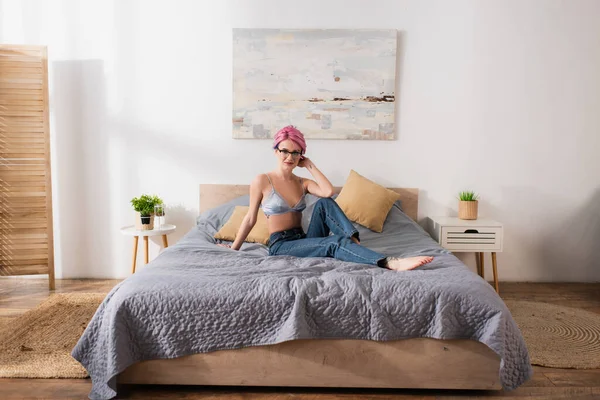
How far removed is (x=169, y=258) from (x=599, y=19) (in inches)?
141

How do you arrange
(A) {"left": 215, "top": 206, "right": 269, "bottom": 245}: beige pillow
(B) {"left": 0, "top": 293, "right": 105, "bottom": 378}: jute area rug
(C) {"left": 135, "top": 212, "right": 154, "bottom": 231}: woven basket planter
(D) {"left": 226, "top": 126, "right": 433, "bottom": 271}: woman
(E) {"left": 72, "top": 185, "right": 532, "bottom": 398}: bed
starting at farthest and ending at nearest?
1. (C) {"left": 135, "top": 212, "right": 154, "bottom": 231}: woven basket planter
2. (A) {"left": 215, "top": 206, "right": 269, "bottom": 245}: beige pillow
3. (D) {"left": 226, "top": 126, "right": 433, "bottom": 271}: woman
4. (B) {"left": 0, "top": 293, "right": 105, "bottom": 378}: jute area rug
5. (E) {"left": 72, "top": 185, "right": 532, "bottom": 398}: bed

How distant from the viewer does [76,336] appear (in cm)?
298

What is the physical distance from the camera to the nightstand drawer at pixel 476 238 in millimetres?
3846

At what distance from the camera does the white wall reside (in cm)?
414

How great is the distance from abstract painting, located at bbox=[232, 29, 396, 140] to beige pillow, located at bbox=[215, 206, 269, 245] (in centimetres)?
77

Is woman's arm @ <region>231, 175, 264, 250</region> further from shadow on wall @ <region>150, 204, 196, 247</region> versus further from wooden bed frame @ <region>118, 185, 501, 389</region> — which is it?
shadow on wall @ <region>150, 204, 196, 247</region>

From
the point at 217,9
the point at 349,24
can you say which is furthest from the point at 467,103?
the point at 217,9

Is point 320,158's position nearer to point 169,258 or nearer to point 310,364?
point 169,258

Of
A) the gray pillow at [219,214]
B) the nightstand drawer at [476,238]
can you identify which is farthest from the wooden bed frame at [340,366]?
the nightstand drawer at [476,238]

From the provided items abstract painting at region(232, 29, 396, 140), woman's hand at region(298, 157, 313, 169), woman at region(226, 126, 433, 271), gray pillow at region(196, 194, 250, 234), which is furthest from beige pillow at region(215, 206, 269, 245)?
abstract painting at region(232, 29, 396, 140)

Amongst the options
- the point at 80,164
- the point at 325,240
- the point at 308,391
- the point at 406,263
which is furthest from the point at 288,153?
the point at 80,164

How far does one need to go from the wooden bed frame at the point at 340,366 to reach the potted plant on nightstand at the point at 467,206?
1856 mm

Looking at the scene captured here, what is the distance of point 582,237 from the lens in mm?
4301

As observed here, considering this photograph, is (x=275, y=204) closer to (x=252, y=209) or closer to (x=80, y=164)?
Result: (x=252, y=209)
